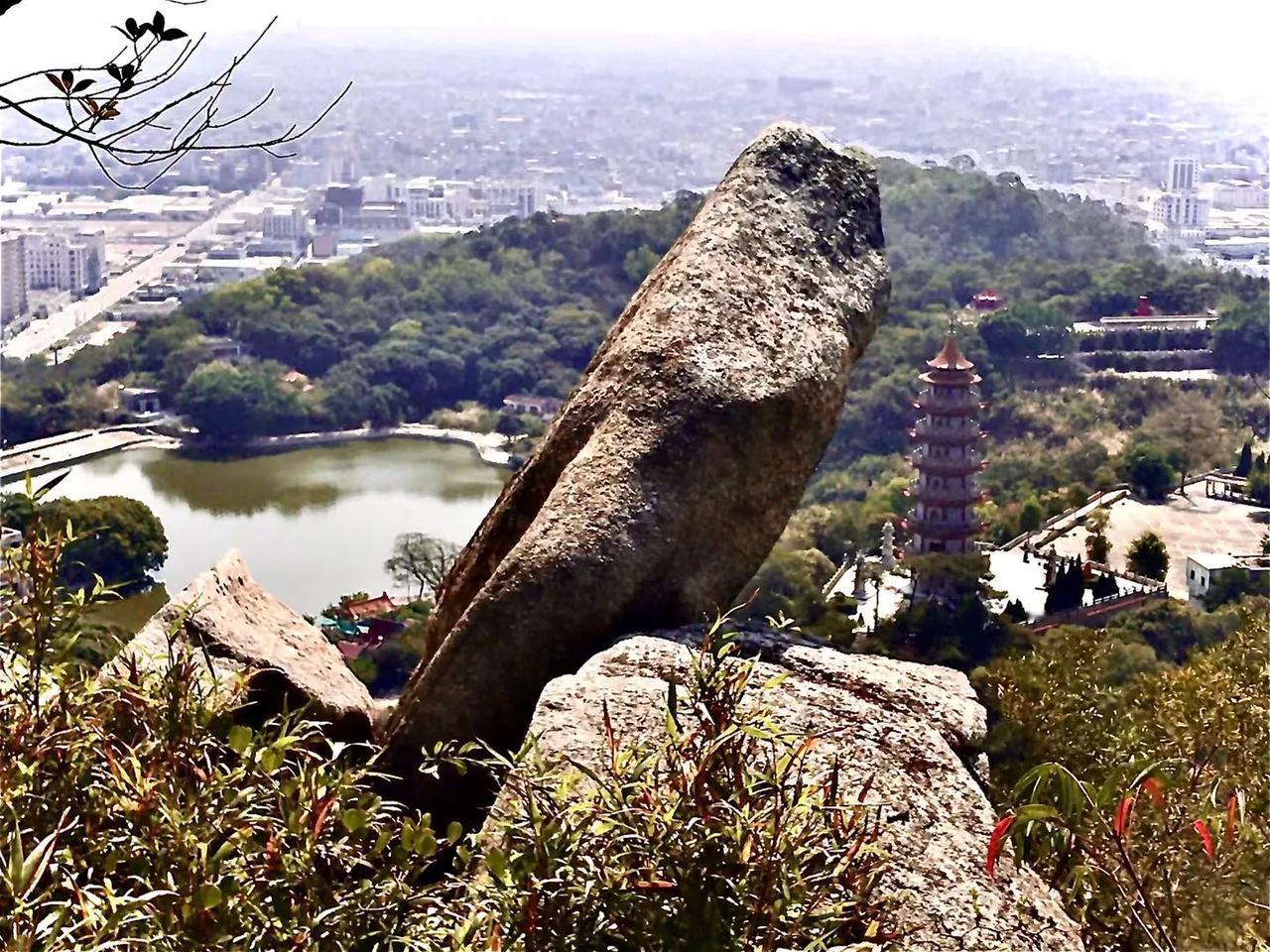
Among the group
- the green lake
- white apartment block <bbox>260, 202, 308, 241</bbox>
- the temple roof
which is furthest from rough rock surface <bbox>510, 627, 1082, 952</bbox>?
white apartment block <bbox>260, 202, 308, 241</bbox>

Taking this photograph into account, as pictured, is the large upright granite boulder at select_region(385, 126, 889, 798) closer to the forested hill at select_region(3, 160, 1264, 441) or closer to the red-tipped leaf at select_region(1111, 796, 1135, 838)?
the red-tipped leaf at select_region(1111, 796, 1135, 838)

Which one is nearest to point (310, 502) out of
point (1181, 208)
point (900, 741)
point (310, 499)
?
point (310, 499)

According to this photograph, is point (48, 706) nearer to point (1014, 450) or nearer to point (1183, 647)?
point (1183, 647)

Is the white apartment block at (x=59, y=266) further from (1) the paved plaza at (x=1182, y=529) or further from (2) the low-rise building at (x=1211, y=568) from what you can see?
(2) the low-rise building at (x=1211, y=568)

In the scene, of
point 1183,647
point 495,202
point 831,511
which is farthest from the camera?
Answer: point 495,202

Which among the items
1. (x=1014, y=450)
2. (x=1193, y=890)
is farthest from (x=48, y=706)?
(x=1014, y=450)

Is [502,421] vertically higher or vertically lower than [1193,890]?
lower
